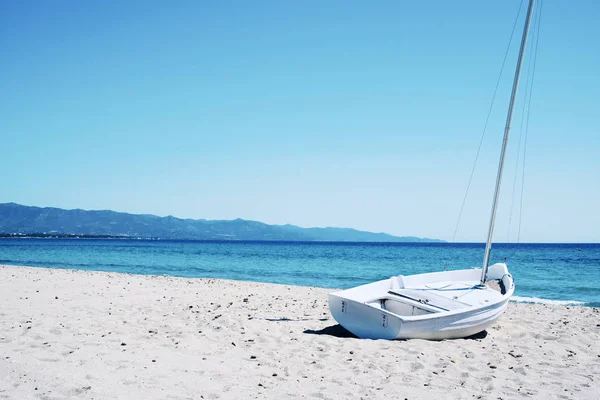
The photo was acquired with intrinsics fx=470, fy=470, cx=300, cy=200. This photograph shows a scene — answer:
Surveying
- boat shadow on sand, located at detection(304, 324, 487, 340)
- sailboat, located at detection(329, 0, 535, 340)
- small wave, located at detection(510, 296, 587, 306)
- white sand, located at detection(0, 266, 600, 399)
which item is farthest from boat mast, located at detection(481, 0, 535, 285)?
small wave, located at detection(510, 296, 587, 306)

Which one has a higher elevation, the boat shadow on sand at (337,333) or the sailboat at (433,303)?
the sailboat at (433,303)

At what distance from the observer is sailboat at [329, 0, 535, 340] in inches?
361

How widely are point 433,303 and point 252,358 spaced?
16.4 ft

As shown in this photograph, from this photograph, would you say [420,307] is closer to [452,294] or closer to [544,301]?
[452,294]

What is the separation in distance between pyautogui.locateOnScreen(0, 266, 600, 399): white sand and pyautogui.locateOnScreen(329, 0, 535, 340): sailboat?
323 millimetres

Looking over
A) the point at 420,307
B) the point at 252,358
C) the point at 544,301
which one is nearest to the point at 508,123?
the point at 420,307

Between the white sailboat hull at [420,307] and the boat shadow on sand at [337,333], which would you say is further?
the boat shadow on sand at [337,333]

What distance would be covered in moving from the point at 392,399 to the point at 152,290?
39.1 ft

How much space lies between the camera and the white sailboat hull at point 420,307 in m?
9.15

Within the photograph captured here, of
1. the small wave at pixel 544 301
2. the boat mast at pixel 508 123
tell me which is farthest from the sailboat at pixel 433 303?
the small wave at pixel 544 301

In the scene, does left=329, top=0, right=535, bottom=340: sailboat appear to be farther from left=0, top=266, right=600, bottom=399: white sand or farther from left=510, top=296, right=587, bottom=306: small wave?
left=510, top=296, right=587, bottom=306: small wave

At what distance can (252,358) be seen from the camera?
7.69 metres

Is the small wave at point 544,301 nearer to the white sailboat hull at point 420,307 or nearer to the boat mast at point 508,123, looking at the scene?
the white sailboat hull at point 420,307

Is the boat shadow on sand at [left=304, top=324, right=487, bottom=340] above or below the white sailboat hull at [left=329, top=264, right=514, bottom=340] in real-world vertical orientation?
below
